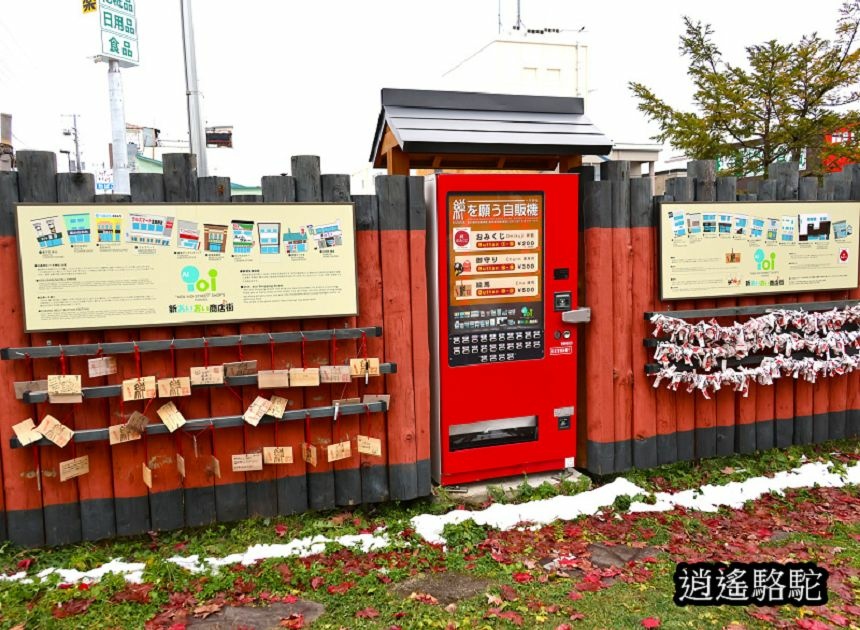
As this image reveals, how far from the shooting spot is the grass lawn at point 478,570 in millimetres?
3258

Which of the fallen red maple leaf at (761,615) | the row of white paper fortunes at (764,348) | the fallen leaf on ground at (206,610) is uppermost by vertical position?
the row of white paper fortunes at (764,348)

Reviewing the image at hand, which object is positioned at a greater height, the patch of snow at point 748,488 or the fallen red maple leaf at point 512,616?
the patch of snow at point 748,488

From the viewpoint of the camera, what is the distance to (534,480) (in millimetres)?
4996

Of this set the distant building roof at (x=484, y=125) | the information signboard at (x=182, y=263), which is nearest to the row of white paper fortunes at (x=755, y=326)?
the distant building roof at (x=484, y=125)

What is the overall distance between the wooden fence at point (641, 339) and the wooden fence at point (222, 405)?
1.38m

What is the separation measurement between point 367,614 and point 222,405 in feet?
5.33

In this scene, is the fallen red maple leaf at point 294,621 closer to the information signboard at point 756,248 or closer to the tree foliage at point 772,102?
the information signboard at point 756,248

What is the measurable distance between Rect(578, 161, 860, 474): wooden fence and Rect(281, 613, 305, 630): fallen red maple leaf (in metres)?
2.68

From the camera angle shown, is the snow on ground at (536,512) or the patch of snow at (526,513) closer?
the snow on ground at (536,512)

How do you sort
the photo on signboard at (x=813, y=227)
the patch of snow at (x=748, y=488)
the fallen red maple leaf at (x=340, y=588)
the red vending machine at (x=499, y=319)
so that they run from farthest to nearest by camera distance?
the photo on signboard at (x=813, y=227) < the patch of snow at (x=748, y=488) < the red vending machine at (x=499, y=319) < the fallen red maple leaf at (x=340, y=588)

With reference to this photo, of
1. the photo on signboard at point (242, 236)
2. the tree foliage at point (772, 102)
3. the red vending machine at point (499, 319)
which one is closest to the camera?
the photo on signboard at point (242, 236)

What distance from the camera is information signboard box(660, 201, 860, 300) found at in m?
5.04

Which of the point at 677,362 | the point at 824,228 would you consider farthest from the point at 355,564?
the point at 824,228

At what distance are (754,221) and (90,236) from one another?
4793 mm
